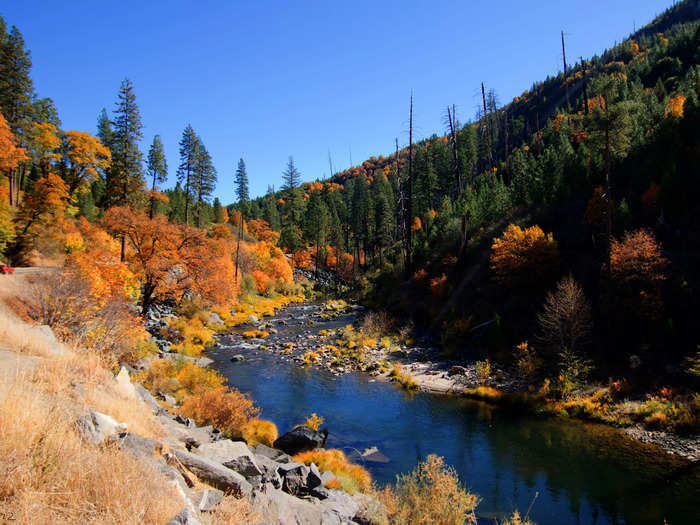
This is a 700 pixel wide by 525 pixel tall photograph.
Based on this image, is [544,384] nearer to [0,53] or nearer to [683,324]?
[683,324]

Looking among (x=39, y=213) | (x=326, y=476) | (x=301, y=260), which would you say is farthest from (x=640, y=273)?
(x=301, y=260)

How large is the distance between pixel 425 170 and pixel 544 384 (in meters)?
59.9

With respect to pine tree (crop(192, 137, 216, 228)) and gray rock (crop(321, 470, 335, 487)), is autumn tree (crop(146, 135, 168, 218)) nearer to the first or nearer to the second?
pine tree (crop(192, 137, 216, 228))

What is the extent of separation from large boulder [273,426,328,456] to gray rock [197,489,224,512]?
765 centimetres

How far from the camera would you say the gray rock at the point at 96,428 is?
16.6ft

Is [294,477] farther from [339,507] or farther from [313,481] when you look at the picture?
[339,507]

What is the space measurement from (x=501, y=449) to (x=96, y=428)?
1355cm

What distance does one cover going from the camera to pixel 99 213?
50.9 meters

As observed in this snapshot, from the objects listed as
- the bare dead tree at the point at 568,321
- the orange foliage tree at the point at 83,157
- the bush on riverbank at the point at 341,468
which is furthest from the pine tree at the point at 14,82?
the bare dead tree at the point at 568,321

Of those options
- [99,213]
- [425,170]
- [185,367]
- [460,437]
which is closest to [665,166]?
[460,437]

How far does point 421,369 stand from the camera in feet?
75.7

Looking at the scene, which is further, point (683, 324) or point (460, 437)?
point (683, 324)

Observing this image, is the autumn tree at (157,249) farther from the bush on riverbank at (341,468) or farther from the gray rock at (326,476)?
the gray rock at (326,476)

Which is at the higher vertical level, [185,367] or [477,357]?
[185,367]
